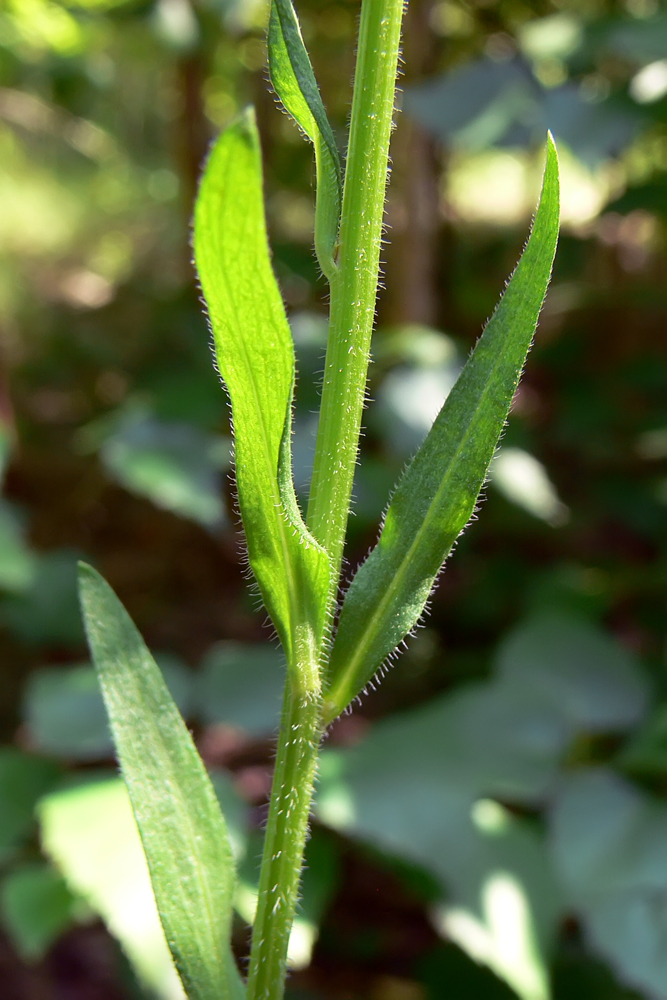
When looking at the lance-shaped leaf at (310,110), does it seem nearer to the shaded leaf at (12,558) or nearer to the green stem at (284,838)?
the green stem at (284,838)

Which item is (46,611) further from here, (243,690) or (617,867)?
(617,867)

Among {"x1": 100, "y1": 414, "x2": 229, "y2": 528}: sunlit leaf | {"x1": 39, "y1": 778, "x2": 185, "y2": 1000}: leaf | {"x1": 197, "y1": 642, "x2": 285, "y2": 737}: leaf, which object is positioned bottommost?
{"x1": 39, "y1": 778, "x2": 185, "y2": 1000}: leaf

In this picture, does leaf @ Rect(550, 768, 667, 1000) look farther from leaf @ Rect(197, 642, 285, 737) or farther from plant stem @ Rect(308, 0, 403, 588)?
plant stem @ Rect(308, 0, 403, 588)

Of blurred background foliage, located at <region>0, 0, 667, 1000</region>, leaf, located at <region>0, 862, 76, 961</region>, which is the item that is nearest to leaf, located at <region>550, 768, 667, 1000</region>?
blurred background foliage, located at <region>0, 0, 667, 1000</region>

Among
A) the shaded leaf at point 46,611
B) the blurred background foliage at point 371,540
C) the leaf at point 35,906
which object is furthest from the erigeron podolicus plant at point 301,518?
the shaded leaf at point 46,611

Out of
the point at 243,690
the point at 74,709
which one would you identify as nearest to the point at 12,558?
the point at 74,709

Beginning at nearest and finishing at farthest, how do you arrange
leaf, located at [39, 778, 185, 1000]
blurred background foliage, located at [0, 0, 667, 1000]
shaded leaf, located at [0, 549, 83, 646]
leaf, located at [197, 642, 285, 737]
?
1. leaf, located at [39, 778, 185, 1000]
2. blurred background foliage, located at [0, 0, 667, 1000]
3. leaf, located at [197, 642, 285, 737]
4. shaded leaf, located at [0, 549, 83, 646]

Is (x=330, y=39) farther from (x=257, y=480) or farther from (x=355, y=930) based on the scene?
(x=257, y=480)

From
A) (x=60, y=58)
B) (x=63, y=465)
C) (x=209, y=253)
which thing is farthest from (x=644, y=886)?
(x=60, y=58)

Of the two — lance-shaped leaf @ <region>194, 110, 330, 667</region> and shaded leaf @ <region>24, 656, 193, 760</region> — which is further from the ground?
lance-shaped leaf @ <region>194, 110, 330, 667</region>
